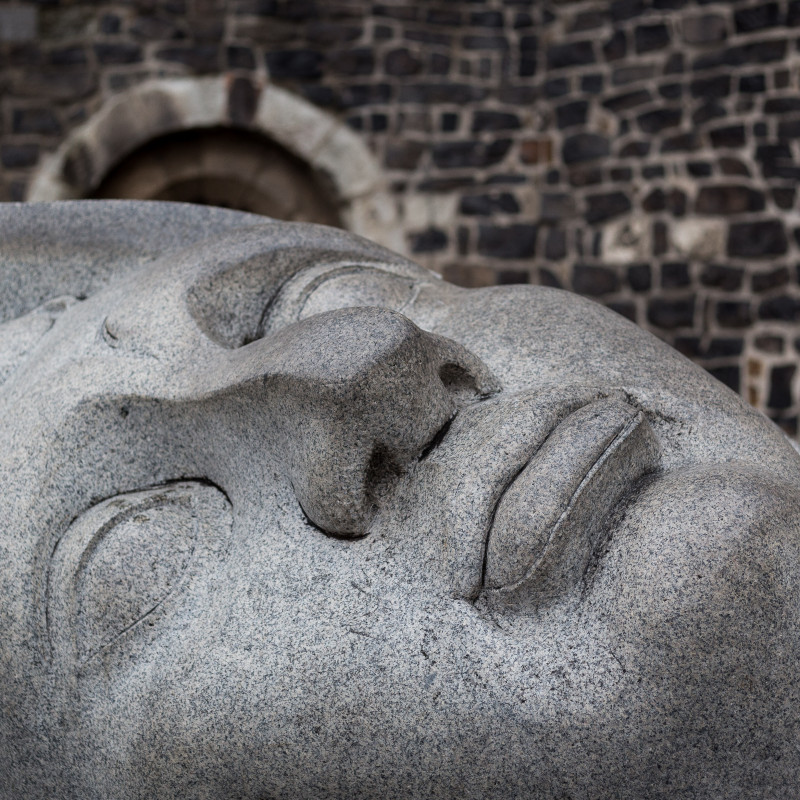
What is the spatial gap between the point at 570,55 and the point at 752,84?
1528mm

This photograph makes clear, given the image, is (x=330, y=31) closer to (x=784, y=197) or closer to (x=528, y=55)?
(x=528, y=55)

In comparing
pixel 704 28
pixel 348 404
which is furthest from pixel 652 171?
pixel 348 404

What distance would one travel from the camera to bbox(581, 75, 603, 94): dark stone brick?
8.14m

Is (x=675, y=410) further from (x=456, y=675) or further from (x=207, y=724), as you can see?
(x=207, y=724)

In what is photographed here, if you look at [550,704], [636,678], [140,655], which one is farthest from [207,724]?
[636,678]

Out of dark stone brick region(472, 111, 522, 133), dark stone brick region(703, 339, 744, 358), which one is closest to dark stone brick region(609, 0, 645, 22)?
dark stone brick region(472, 111, 522, 133)

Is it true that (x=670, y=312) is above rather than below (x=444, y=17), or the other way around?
below

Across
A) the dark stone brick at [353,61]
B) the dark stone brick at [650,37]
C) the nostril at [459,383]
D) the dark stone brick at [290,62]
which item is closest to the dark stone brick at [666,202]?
the dark stone brick at [650,37]

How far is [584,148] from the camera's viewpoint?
8.24 metres

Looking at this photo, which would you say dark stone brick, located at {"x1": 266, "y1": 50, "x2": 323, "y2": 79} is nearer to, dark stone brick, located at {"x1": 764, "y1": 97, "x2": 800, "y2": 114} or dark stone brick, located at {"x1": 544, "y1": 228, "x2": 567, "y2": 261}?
dark stone brick, located at {"x1": 544, "y1": 228, "x2": 567, "y2": 261}

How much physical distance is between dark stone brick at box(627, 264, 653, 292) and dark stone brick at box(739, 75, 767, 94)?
4.73 feet

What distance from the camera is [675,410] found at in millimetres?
1524

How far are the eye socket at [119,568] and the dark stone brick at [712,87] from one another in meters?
7.03

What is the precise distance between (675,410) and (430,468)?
40cm
